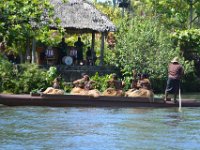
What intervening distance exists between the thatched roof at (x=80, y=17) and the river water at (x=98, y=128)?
8.83 metres

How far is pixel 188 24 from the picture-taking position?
1566 inches

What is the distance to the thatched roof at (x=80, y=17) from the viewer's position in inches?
1243

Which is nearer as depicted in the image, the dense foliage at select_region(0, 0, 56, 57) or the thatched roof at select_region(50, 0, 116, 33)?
the dense foliage at select_region(0, 0, 56, 57)

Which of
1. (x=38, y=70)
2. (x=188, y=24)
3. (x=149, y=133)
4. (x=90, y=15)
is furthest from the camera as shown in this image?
(x=188, y=24)

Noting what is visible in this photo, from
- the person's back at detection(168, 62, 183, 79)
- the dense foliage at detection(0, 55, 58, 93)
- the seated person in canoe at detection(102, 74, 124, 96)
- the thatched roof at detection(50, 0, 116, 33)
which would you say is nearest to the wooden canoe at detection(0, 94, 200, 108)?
the seated person in canoe at detection(102, 74, 124, 96)

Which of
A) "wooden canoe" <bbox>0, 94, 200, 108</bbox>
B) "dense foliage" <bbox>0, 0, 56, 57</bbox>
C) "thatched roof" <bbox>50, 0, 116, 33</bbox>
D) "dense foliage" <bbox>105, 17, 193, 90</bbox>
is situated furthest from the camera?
"dense foliage" <bbox>105, 17, 193, 90</bbox>

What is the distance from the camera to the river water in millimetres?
16094

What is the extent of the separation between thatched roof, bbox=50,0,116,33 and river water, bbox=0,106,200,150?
883cm

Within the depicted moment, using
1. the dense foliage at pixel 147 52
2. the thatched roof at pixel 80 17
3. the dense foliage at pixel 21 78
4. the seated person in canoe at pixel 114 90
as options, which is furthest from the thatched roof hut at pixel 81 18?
the seated person in canoe at pixel 114 90

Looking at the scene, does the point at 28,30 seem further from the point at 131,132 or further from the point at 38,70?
the point at 38,70

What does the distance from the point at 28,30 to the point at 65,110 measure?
343 centimetres

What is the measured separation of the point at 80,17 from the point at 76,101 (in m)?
9.28

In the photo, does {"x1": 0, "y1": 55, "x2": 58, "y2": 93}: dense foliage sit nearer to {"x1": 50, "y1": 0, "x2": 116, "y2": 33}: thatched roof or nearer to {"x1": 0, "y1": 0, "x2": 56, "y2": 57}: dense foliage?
{"x1": 50, "y1": 0, "x2": 116, "y2": 33}: thatched roof

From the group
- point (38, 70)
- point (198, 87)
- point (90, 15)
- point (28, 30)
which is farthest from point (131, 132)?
point (198, 87)
